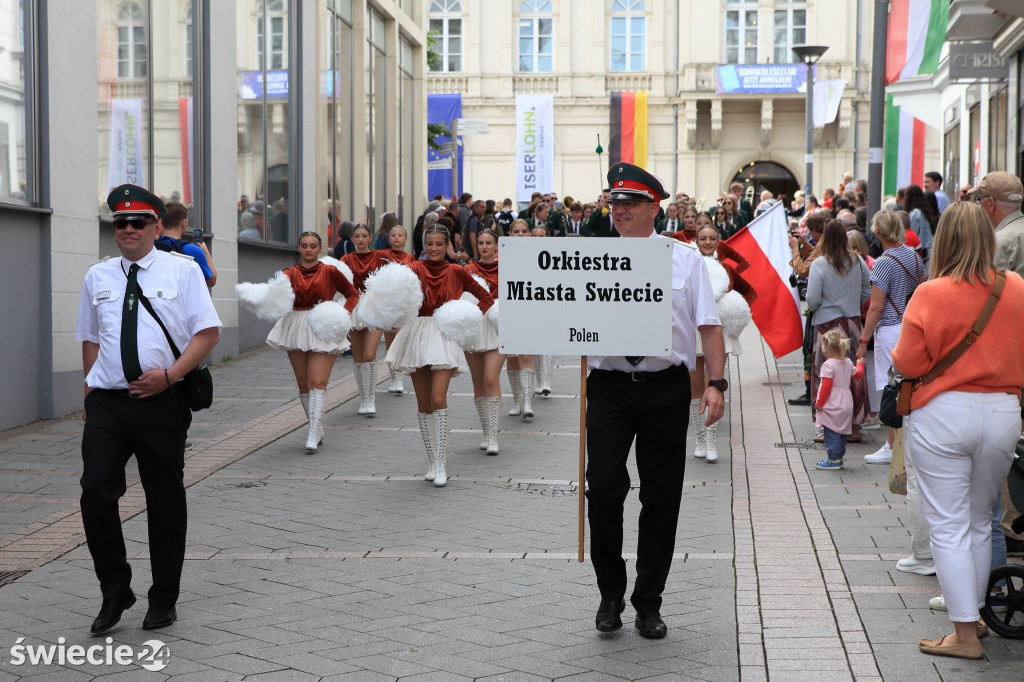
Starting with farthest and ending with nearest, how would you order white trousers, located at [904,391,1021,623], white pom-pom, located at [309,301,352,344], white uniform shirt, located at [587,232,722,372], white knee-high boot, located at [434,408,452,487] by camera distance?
white pom-pom, located at [309,301,352,344] < white knee-high boot, located at [434,408,452,487] < white uniform shirt, located at [587,232,722,372] < white trousers, located at [904,391,1021,623]

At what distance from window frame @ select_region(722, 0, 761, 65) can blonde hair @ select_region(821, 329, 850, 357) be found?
1413 inches

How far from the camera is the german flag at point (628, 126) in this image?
141 feet

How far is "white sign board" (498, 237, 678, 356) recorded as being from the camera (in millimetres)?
5480

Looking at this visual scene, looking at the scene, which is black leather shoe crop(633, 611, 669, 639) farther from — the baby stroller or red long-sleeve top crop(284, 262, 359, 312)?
red long-sleeve top crop(284, 262, 359, 312)

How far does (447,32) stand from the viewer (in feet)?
151

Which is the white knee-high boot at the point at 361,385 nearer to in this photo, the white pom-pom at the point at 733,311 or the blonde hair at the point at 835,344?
the white pom-pom at the point at 733,311

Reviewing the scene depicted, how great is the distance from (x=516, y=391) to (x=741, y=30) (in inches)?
1370

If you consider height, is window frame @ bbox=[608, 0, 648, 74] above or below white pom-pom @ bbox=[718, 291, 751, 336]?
above

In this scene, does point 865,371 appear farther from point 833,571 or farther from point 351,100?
point 351,100

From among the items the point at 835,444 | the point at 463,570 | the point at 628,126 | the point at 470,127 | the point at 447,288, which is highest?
the point at 628,126

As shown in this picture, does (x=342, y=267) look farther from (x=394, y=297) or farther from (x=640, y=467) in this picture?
(x=640, y=467)

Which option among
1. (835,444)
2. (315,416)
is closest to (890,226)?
(835,444)

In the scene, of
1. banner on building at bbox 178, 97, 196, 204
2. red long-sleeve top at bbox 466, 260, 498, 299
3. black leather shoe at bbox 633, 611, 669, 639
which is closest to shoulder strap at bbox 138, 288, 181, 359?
black leather shoe at bbox 633, 611, 669, 639

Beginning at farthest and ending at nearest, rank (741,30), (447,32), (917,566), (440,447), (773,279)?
1. (447,32)
2. (741,30)
3. (773,279)
4. (440,447)
5. (917,566)
